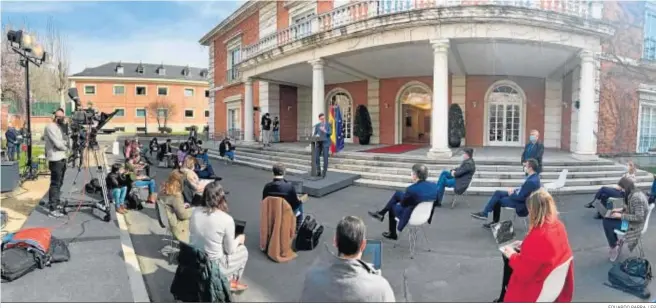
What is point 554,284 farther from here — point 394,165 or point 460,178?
point 394,165

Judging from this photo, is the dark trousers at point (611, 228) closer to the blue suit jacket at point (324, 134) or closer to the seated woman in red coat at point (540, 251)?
the seated woman in red coat at point (540, 251)

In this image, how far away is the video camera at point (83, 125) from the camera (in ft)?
10.5

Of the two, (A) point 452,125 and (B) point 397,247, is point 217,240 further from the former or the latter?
(A) point 452,125

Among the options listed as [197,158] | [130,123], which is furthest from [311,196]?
[130,123]

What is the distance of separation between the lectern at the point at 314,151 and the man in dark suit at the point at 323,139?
0.02 metres

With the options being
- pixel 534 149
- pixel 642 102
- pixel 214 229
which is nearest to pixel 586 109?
pixel 642 102

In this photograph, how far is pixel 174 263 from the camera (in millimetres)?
2385

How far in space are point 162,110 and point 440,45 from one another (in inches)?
149

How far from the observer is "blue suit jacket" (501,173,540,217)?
288cm

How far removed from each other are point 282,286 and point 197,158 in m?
1.51

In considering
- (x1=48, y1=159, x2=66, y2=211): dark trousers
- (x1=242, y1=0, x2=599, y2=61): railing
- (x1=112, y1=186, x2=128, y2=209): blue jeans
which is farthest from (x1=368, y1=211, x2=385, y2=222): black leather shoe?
(x1=242, y1=0, x2=599, y2=61): railing

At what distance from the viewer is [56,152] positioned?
310 cm

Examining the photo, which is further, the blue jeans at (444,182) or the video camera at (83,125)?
the blue jeans at (444,182)

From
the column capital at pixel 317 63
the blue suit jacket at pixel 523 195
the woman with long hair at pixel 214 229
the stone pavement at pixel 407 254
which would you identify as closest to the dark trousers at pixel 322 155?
the stone pavement at pixel 407 254
